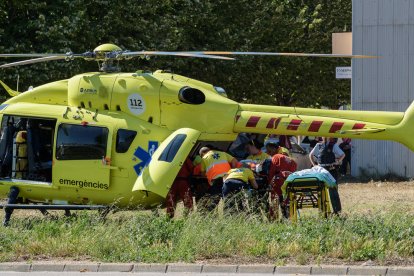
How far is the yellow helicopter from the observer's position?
15406 millimetres

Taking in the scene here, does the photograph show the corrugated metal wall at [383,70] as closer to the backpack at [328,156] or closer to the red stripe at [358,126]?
the backpack at [328,156]

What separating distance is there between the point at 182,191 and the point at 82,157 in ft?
6.02

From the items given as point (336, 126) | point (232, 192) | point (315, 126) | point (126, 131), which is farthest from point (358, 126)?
point (126, 131)

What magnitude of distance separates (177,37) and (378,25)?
21.5 feet

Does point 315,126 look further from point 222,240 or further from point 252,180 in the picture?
point 222,240

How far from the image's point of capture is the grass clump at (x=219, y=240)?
12.3 metres

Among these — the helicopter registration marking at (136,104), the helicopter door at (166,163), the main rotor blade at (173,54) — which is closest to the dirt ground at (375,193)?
the helicopter door at (166,163)

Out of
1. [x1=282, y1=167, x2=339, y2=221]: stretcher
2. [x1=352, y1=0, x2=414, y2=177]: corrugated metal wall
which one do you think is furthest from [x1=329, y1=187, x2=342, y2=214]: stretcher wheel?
[x1=352, y1=0, x2=414, y2=177]: corrugated metal wall

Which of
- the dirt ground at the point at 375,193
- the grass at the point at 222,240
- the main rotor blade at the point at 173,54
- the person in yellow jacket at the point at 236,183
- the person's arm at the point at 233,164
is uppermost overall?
the main rotor blade at the point at 173,54

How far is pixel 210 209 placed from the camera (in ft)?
51.3

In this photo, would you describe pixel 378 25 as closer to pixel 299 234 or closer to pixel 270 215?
pixel 270 215

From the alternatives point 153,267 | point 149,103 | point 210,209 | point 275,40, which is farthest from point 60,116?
point 275,40

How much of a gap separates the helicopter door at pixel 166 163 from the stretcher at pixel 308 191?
69.6 inches

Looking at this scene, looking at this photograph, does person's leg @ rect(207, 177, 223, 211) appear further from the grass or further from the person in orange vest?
the grass
